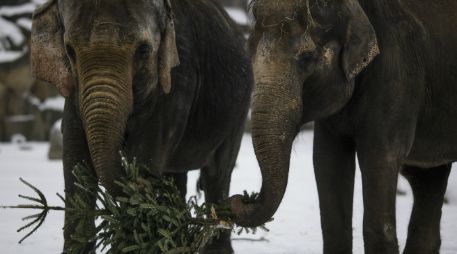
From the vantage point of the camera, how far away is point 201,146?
701 centimetres

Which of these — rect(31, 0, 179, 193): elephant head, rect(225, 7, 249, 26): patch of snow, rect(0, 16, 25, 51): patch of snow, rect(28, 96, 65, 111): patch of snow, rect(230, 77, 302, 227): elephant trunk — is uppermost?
rect(225, 7, 249, 26): patch of snow

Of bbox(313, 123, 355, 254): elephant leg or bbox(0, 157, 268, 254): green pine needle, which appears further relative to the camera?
bbox(313, 123, 355, 254): elephant leg

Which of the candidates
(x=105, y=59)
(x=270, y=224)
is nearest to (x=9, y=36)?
(x=270, y=224)

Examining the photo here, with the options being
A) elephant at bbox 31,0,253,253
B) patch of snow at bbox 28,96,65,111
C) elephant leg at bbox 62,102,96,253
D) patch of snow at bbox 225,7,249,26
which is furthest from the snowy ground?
patch of snow at bbox 225,7,249,26

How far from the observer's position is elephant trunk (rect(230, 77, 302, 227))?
4.75 m

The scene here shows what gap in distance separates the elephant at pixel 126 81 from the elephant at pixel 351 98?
694 mm

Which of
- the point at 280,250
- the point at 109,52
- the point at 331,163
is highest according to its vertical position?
the point at 109,52

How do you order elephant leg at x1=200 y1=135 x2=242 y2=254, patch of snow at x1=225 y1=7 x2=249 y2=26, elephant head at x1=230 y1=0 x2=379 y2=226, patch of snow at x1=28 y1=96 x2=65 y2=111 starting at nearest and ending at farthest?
elephant head at x1=230 y1=0 x2=379 y2=226, elephant leg at x1=200 y1=135 x2=242 y2=254, patch of snow at x1=28 y1=96 x2=65 y2=111, patch of snow at x1=225 y1=7 x2=249 y2=26

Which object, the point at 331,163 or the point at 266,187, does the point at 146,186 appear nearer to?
the point at 266,187

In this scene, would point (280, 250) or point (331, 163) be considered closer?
point (331, 163)

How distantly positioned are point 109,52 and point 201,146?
2.16m

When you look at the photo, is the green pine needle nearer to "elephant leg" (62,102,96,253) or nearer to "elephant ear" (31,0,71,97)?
"elephant leg" (62,102,96,253)

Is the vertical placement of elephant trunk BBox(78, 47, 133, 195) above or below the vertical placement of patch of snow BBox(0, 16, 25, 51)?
below

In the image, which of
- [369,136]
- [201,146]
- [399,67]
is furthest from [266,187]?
[201,146]
